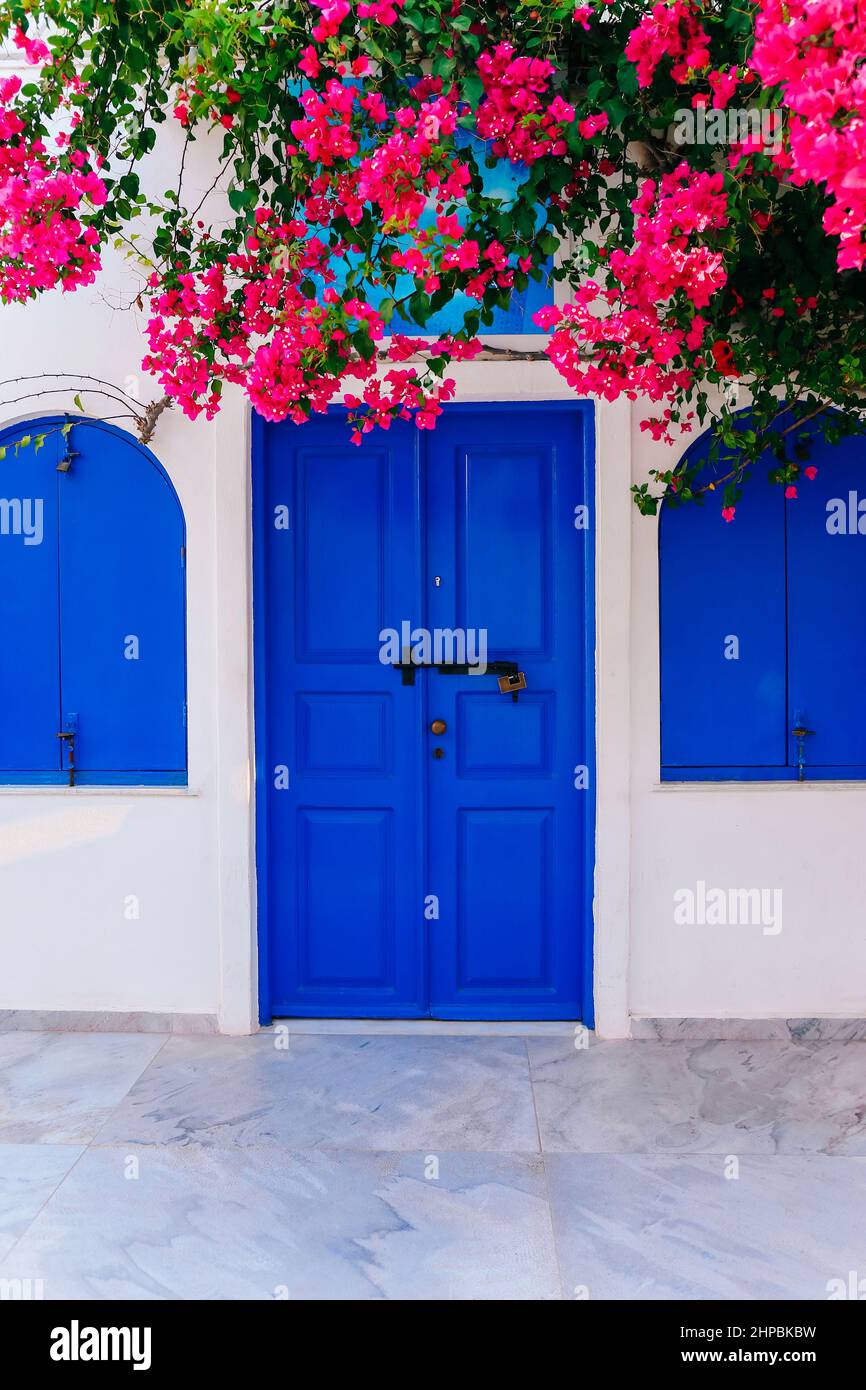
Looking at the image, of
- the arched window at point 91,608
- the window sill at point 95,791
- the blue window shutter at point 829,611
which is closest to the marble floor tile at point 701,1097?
the blue window shutter at point 829,611

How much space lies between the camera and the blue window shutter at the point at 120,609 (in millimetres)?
3654

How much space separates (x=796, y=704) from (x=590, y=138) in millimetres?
2053

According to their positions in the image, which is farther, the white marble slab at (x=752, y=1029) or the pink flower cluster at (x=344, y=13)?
the white marble slab at (x=752, y=1029)

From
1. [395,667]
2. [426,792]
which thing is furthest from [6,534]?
[426,792]

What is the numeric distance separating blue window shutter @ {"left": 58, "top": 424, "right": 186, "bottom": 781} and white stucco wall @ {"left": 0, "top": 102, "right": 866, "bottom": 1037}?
9 cm

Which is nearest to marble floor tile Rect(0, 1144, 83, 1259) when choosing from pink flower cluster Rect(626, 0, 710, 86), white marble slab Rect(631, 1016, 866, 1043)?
white marble slab Rect(631, 1016, 866, 1043)

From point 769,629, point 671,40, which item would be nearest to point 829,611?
point 769,629

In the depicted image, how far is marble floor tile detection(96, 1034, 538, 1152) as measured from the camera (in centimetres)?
292

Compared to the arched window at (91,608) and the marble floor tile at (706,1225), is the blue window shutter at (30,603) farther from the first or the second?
the marble floor tile at (706,1225)

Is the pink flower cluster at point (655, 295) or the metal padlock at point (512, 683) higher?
the pink flower cluster at point (655, 295)

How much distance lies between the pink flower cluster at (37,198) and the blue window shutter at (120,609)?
1.10 metres
